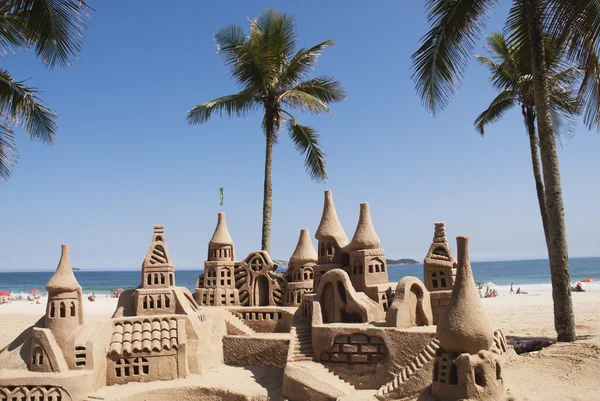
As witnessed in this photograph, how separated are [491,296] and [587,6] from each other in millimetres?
36296

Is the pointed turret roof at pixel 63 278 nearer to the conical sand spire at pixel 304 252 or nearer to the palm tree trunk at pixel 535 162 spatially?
the conical sand spire at pixel 304 252

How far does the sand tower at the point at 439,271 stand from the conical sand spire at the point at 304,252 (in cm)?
577

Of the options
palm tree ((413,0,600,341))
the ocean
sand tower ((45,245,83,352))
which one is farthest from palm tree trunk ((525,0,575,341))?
the ocean

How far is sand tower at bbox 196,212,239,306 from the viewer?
20234mm

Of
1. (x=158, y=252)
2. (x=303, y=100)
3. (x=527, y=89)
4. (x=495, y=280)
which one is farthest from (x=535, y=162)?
(x=495, y=280)

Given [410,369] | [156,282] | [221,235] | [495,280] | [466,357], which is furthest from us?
→ [495,280]

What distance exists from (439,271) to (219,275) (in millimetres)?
9157

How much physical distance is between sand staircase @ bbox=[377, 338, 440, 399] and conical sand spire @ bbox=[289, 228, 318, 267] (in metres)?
7.67

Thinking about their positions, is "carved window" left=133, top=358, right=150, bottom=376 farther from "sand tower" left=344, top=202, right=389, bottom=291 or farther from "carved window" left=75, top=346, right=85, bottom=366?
"sand tower" left=344, top=202, right=389, bottom=291

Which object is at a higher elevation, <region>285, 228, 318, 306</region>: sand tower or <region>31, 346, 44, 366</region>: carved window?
<region>285, 228, 318, 306</region>: sand tower

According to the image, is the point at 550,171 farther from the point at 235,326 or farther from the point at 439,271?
the point at 235,326

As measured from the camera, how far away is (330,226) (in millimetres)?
19594

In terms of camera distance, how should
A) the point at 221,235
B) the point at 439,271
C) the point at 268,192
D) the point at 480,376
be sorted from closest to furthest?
the point at 480,376
the point at 439,271
the point at 221,235
the point at 268,192

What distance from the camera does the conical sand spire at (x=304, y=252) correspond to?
2050 centimetres
